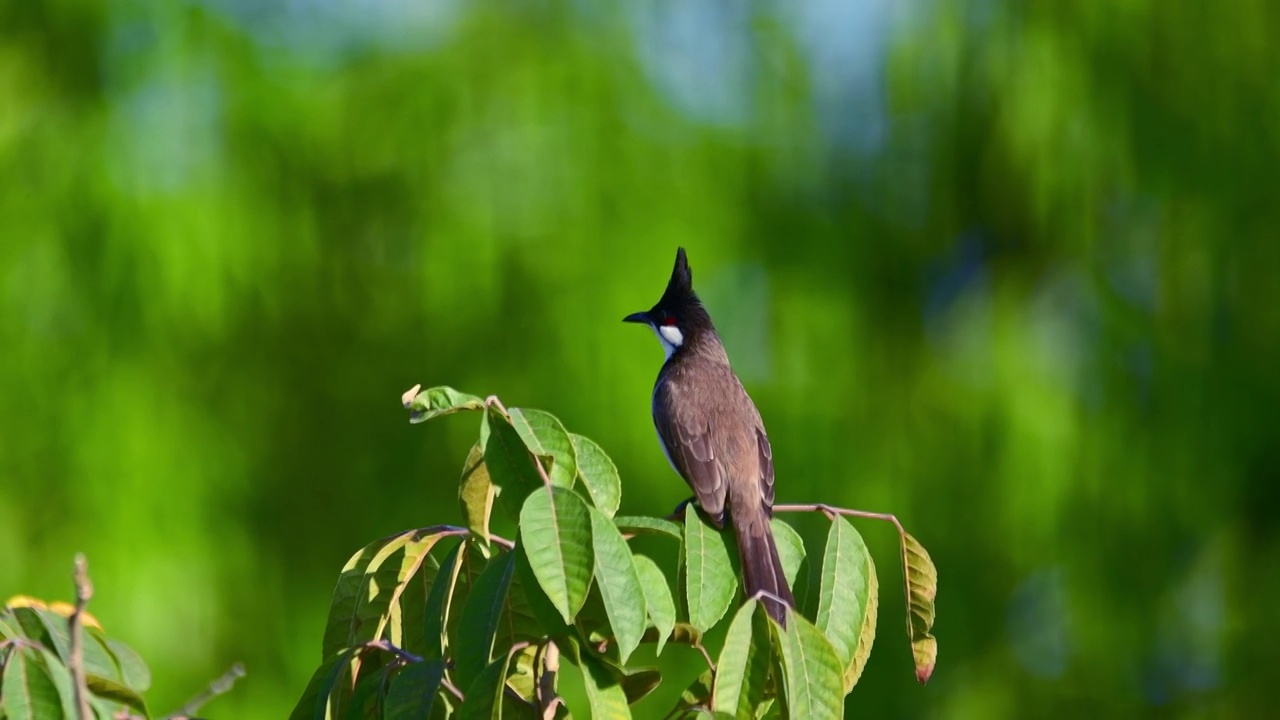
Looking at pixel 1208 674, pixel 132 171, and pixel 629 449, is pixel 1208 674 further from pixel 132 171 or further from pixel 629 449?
pixel 132 171

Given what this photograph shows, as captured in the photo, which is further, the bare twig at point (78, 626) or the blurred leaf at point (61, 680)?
the blurred leaf at point (61, 680)

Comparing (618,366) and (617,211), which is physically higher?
(617,211)

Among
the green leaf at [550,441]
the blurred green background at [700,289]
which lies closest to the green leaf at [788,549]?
the green leaf at [550,441]

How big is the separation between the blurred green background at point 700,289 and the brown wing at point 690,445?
3.11 feet

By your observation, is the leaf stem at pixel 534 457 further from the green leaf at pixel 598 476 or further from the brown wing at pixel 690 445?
the brown wing at pixel 690 445

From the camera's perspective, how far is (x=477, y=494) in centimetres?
130

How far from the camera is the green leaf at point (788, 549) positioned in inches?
57.0

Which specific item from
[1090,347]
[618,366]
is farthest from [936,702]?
[618,366]

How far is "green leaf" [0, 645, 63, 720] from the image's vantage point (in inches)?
38.6

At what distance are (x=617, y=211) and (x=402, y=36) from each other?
75cm

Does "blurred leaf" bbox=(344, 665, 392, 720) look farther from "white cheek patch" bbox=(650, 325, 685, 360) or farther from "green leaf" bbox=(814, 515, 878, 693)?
"white cheek patch" bbox=(650, 325, 685, 360)

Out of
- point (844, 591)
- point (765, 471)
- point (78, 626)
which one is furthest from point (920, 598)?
point (78, 626)

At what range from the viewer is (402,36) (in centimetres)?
353

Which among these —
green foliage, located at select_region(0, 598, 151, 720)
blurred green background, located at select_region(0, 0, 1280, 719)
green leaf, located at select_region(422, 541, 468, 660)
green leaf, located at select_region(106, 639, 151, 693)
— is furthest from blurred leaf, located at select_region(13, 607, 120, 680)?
blurred green background, located at select_region(0, 0, 1280, 719)
